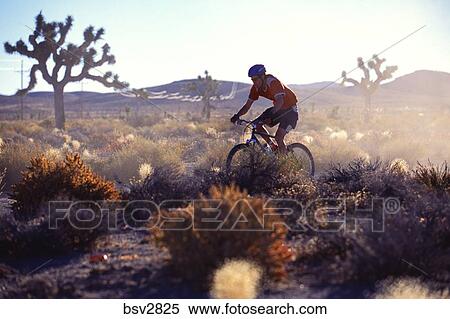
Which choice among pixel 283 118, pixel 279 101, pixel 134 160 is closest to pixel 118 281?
pixel 279 101

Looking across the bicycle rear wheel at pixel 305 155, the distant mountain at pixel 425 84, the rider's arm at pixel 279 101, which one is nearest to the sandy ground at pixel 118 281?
the rider's arm at pixel 279 101

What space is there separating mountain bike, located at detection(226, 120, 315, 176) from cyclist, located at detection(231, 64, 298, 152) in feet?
0.52

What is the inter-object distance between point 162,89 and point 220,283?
165 meters

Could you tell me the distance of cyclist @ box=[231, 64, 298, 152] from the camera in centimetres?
1000

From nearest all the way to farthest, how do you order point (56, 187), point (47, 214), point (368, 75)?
point (47, 214) → point (56, 187) → point (368, 75)

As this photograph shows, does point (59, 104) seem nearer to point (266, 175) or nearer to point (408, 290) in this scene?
point (266, 175)

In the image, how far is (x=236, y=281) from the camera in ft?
15.4

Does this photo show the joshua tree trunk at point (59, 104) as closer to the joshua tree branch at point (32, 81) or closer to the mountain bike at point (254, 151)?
the joshua tree branch at point (32, 81)

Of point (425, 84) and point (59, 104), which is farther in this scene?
point (425, 84)

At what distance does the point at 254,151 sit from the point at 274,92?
1.11 meters

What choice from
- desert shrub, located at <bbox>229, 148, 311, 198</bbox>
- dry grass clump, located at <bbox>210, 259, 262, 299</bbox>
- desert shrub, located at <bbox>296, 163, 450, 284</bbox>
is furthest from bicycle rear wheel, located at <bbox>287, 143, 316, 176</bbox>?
dry grass clump, located at <bbox>210, 259, 262, 299</bbox>
